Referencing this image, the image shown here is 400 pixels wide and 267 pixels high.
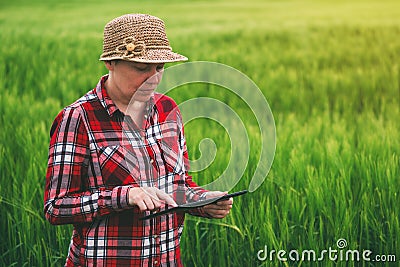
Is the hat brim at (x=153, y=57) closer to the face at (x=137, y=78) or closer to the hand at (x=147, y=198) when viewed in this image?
the face at (x=137, y=78)

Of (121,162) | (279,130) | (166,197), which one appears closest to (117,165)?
(121,162)

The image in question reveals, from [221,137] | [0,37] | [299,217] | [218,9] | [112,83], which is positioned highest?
[218,9]

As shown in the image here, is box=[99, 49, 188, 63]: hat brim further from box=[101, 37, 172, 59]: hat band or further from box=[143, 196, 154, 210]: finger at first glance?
box=[143, 196, 154, 210]: finger

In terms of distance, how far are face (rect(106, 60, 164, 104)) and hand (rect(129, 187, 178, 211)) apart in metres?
0.22

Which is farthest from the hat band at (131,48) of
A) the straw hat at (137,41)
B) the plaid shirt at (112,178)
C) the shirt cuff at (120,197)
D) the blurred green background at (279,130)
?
the blurred green background at (279,130)

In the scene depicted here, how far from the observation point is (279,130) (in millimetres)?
3137

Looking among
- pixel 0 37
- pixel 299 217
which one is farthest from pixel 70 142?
pixel 0 37

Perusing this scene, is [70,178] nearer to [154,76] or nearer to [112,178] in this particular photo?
[112,178]

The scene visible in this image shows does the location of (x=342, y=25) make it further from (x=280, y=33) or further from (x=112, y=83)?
(x=112, y=83)

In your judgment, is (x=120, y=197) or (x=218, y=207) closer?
(x=120, y=197)

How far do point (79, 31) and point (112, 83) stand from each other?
5394 mm

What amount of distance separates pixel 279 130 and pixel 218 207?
5.61 feet

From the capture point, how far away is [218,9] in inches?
388

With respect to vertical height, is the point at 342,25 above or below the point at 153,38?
above
